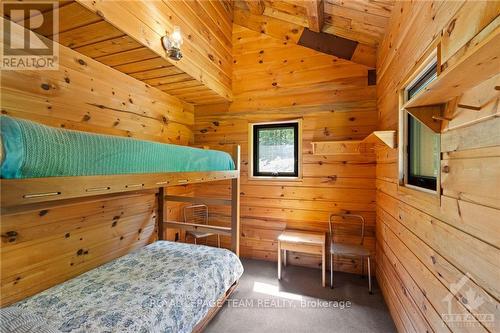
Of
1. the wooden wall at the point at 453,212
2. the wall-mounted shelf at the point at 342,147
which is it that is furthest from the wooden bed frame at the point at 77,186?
the wooden wall at the point at 453,212

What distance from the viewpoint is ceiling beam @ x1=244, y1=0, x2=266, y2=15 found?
2.67 metres

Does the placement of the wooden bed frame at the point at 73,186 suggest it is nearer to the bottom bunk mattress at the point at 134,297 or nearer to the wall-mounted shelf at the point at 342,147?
the bottom bunk mattress at the point at 134,297

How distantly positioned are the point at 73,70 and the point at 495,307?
9.14 feet

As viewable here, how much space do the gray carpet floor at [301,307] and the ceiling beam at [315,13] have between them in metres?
2.86

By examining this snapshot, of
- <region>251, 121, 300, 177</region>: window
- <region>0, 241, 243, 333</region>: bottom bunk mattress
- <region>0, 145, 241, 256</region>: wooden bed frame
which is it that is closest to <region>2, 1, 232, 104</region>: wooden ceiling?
<region>251, 121, 300, 177</region>: window

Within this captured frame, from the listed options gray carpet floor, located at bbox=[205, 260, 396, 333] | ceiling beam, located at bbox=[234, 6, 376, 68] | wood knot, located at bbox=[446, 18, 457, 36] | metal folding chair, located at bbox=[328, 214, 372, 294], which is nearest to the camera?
wood knot, located at bbox=[446, 18, 457, 36]

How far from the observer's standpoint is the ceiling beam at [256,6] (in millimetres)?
2668

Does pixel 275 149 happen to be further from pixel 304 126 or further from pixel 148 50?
pixel 148 50

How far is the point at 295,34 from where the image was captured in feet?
9.13


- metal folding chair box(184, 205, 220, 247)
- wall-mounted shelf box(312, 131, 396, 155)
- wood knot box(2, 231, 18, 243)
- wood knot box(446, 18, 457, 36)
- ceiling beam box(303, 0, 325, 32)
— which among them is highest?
ceiling beam box(303, 0, 325, 32)

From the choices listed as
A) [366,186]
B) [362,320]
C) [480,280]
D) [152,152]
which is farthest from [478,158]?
[366,186]

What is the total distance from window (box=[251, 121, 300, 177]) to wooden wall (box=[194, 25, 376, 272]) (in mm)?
120

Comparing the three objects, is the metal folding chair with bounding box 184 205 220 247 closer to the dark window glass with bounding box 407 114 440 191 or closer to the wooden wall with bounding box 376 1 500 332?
the wooden wall with bounding box 376 1 500 332

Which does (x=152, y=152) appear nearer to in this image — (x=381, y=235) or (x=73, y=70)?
(x=73, y=70)
